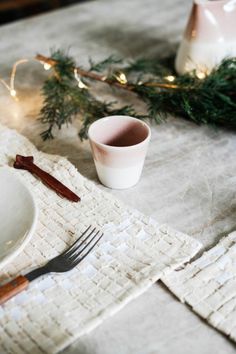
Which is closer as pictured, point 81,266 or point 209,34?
point 81,266

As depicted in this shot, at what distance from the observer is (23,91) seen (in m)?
0.92

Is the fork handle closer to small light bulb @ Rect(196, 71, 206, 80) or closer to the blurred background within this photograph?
small light bulb @ Rect(196, 71, 206, 80)

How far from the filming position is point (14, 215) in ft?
1.83

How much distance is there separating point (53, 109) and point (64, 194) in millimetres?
241

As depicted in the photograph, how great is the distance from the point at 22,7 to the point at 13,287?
2.26m

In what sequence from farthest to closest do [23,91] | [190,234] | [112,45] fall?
1. [112,45]
2. [23,91]
3. [190,234]

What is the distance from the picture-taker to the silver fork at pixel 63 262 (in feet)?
1.56

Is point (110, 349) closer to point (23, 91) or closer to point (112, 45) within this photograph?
point (23, 91)

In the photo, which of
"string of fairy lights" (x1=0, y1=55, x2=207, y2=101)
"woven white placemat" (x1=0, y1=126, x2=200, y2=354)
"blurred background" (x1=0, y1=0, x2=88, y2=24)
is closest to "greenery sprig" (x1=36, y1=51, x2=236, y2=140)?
Result: "string of fairy lights" (x1=0, y1=55, x2=207, y2=101)

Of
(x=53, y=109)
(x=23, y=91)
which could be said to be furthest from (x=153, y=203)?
(x=23, y=91)

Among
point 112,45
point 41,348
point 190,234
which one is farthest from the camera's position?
point 112,45

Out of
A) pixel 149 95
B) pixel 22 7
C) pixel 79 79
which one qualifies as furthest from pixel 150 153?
pixel 22 7

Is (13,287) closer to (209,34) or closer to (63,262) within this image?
(63,262)

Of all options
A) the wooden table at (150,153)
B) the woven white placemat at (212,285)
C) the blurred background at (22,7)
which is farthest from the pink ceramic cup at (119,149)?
the blurred background at (22,7)
